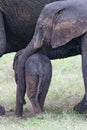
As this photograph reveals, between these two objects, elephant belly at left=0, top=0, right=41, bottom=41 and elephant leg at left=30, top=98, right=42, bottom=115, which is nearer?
elephant leg at left=30, top=98, right=42, bottom=115

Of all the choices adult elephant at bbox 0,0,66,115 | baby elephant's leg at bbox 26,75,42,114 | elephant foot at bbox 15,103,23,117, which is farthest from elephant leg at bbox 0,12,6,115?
baby elephant's leg at bbox 26,75,42,114

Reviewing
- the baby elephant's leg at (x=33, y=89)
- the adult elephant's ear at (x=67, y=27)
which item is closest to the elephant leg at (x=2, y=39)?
the baby elephant's leg at (x=33, y=89)

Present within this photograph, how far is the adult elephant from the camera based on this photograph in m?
7.90

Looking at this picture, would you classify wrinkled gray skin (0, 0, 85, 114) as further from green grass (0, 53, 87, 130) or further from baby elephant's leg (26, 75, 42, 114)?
green grass (0, 53, 87, 130)

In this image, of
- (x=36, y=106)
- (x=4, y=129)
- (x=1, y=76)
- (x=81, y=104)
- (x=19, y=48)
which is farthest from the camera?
(x=1, y=76)

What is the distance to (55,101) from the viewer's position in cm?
861

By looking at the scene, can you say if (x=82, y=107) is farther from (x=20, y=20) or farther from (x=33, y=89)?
(x=20, y=20)

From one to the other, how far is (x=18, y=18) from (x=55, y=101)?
1.26 metres

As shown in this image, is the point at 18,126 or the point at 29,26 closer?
the point at 18,126

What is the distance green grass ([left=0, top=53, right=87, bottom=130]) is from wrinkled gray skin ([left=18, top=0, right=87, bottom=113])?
52 centimetres

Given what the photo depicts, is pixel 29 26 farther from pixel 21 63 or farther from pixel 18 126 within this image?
pixel 18 126

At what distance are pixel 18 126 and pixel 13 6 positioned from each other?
5.67 ft

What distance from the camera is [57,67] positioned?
1132cm

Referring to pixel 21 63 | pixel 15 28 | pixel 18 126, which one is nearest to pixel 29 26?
pixel 15 28
